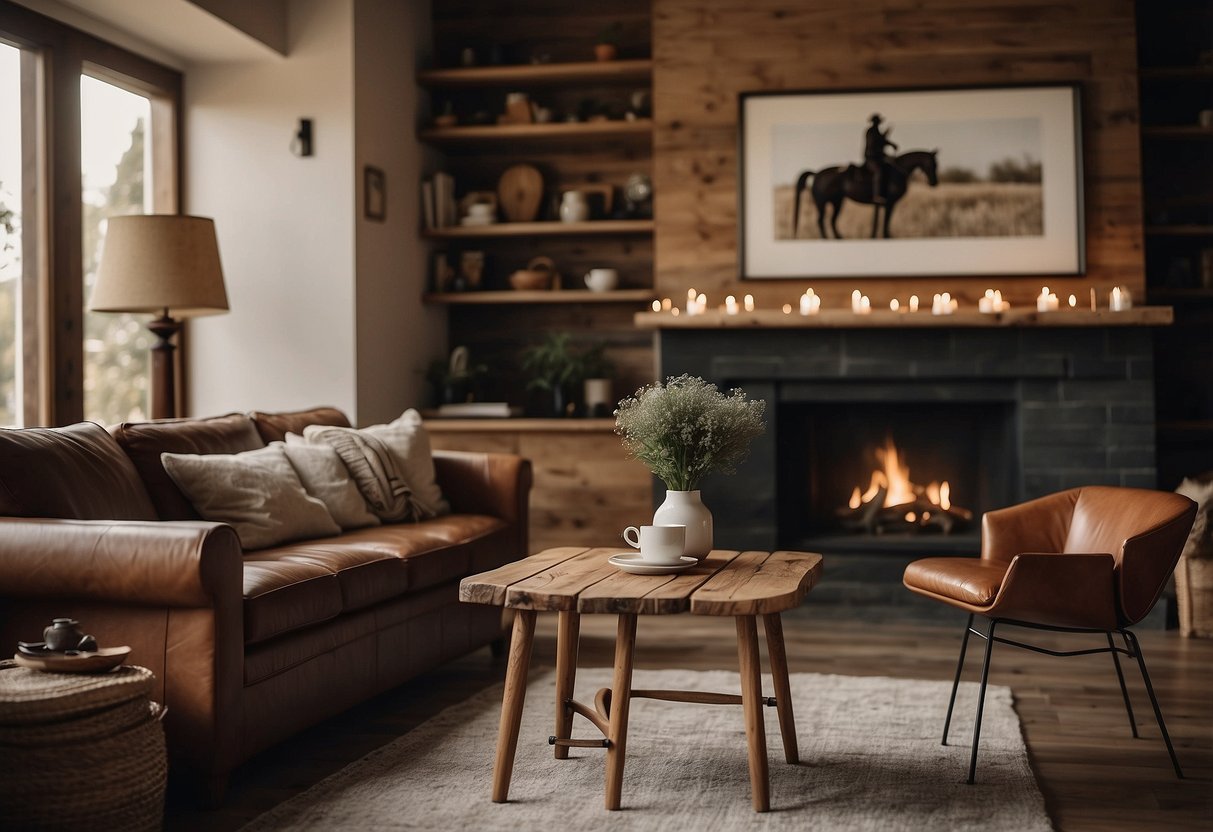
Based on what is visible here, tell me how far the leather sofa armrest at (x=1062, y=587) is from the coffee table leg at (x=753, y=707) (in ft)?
2.27

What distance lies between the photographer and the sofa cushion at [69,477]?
282 centimetres

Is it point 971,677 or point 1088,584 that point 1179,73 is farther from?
point 1088,584

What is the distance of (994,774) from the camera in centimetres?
283

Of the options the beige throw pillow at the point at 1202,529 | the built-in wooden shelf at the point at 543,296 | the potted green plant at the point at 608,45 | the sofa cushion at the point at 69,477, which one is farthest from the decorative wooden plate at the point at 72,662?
the potted green plant at the point at 608,45

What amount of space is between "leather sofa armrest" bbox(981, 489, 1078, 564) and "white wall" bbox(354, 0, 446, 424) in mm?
2795

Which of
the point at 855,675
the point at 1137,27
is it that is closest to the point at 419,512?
the point at 855,675

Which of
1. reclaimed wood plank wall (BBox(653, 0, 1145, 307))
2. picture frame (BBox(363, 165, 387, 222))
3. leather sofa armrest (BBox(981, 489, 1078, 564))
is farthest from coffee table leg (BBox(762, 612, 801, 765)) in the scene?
picture frame (BBox(363, 165, 387, 222))

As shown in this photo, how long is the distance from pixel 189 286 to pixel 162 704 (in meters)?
2.04

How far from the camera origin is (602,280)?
569cm

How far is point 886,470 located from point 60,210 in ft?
11.8

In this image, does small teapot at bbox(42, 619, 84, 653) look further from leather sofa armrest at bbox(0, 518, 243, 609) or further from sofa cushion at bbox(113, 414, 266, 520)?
sofa cushion at bbox(113, 414, 266, 520)

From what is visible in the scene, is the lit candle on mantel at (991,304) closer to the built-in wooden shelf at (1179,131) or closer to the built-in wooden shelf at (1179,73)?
the built-in wooden shelf at (1179,131)

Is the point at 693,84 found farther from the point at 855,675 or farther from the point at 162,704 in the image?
the point at 162,704

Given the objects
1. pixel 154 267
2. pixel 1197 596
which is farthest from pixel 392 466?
pixel 1197 596
